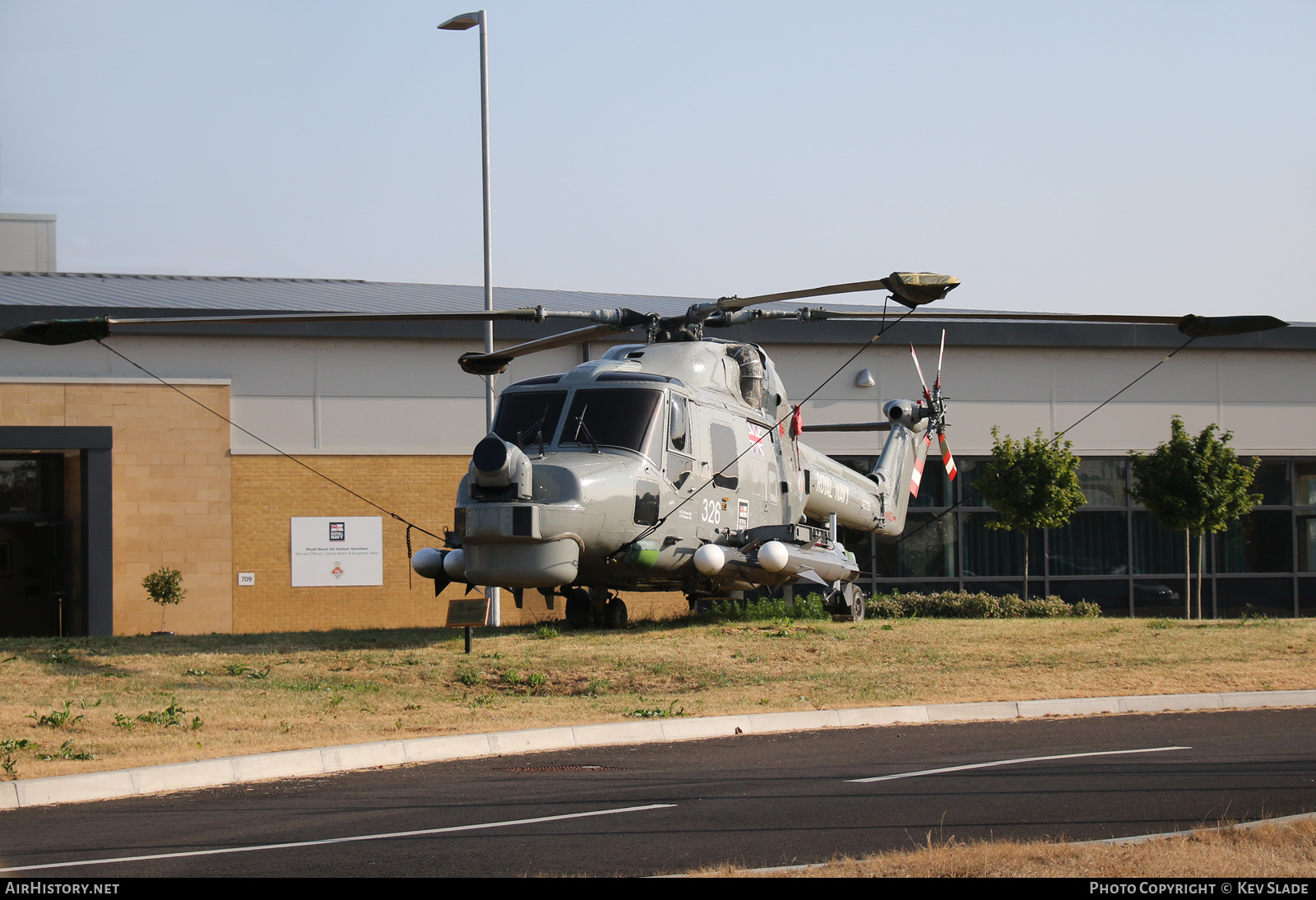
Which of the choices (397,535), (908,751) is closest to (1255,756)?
(908,751)

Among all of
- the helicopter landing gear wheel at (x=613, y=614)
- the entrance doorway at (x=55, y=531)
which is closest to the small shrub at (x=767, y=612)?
the helicopter landing gear wheel at (x=613, y=614)

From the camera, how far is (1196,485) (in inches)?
966

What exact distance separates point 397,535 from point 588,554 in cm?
1376

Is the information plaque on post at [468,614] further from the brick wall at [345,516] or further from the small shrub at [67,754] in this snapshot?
the brick wall at [345,516]

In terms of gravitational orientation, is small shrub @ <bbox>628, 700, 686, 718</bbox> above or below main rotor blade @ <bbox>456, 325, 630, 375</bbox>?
below

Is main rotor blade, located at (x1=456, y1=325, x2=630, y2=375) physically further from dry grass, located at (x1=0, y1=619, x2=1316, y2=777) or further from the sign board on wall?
the sign board on wall

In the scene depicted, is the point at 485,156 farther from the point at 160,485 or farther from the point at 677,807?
the point at 677,807

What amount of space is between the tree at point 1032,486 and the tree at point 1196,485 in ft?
4.94

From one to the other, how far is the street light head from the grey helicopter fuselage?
1009 centimetres

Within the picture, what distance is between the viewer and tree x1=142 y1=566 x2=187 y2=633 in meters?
25.3

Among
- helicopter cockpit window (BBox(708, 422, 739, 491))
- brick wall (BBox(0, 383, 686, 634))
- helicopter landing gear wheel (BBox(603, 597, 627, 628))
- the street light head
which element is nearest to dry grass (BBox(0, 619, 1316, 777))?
helicopter landing gear wheel (BBox(603, 597, 627, 628))

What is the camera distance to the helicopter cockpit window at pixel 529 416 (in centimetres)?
1547

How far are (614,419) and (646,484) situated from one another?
0.92m
